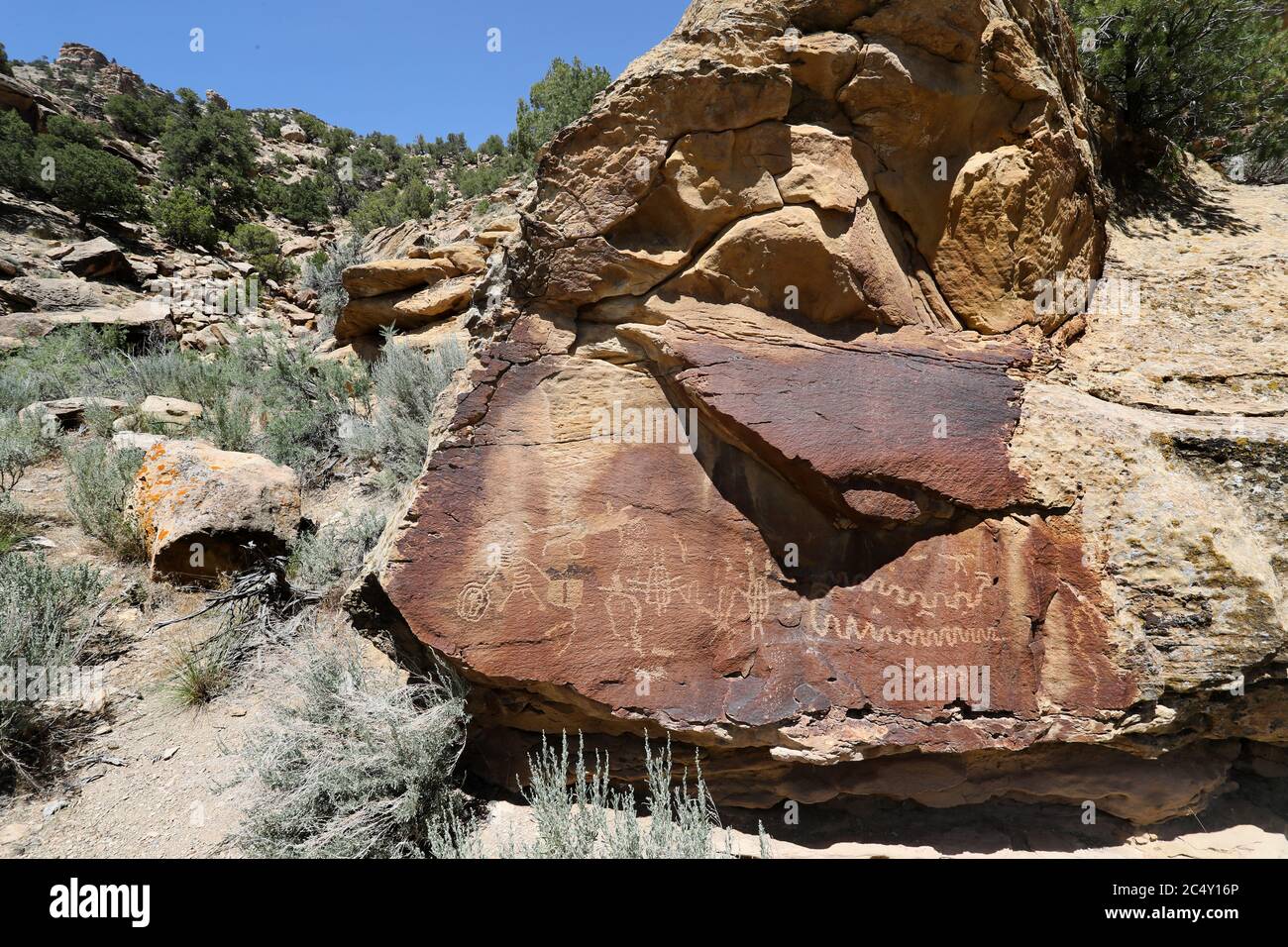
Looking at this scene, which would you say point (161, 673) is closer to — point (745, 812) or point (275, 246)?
point (745, 812)

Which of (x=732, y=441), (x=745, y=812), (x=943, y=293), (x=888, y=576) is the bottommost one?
(x=745, y=812)

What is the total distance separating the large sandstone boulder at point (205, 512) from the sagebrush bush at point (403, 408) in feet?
3.38

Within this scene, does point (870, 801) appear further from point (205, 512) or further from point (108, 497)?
point (108, 497)

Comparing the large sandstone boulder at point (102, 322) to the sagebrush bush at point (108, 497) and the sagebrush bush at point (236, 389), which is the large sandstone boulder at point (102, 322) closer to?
the sagebrush bush at point (236, 389)

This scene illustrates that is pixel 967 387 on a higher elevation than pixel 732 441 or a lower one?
higher

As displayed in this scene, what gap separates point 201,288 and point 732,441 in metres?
13.4

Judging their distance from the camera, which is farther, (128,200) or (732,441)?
(128,200)

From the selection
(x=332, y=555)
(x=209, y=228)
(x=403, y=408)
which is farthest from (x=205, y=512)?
(x=209, y=228)

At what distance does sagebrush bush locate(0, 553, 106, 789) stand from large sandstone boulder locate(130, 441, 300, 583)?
1.32ft

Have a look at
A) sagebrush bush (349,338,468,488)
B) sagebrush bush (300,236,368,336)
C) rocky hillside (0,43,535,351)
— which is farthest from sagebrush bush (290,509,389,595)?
sagebrush bush (300,236,368,336)

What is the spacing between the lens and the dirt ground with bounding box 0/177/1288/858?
2734 mm

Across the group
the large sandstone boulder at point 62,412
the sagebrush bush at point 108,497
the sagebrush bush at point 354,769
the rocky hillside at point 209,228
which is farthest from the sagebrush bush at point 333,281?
the sagebrush bush at point 354,769

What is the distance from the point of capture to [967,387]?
3033mm

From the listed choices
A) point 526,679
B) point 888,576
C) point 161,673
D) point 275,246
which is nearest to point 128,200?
point 275,246
